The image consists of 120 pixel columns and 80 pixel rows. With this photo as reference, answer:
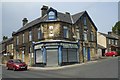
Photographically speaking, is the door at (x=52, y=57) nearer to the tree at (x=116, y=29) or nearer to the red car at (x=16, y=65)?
the red car at (x=16, y=65)

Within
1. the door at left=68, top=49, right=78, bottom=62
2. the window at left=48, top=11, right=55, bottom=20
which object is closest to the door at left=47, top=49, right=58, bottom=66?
the door at left=68, top=49, right=78, bottom=62

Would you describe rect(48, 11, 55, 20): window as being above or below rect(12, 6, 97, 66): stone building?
above

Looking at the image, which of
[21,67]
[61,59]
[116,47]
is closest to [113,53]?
[116,47]

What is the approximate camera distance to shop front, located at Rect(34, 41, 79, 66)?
121 ft

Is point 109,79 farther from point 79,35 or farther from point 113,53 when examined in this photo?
point 113,53

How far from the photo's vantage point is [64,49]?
38.0 metres

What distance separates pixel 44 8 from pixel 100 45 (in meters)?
24.8

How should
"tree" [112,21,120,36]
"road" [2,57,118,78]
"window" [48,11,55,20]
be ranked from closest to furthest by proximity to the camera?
"road" [2,57,118,78], "window" [48,11,55,20], "tree" [112,21,120,36]

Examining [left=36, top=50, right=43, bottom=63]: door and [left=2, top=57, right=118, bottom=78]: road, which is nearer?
[left=2, top=57, right=118, bottom=78]: road

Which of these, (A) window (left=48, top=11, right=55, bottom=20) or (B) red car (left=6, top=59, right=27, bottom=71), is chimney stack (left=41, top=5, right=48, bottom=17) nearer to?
(A) window (left=48, top=11, right=55, bottom=20)

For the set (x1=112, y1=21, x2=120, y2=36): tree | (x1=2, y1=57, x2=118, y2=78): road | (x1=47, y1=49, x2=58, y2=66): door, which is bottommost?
(x1=2, y1=57, x2=118, y2=78): road

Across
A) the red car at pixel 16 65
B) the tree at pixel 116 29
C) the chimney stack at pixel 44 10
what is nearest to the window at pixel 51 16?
the chimney stack at pixel 44 10

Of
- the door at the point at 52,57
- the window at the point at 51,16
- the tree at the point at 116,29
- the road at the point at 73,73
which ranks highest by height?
the tree at the point at 116,29

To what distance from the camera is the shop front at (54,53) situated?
3691 centimetres
